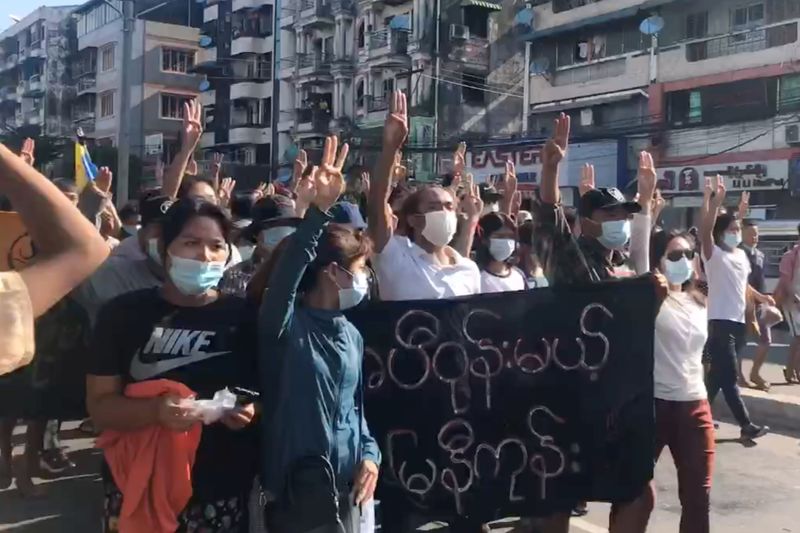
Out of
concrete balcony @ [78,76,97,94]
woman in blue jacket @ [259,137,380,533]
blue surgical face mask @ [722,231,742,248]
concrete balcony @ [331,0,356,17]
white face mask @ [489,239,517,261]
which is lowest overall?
woman in blue jacket @ [259,137,380,533]

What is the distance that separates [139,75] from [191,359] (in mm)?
51071

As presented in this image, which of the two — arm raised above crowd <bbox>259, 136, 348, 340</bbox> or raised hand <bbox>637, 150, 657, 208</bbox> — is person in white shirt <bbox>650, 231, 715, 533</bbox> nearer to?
raised hand <bbox>637, 150, 657, 208</bbox>

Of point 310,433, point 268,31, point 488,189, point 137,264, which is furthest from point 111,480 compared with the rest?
point 268,31

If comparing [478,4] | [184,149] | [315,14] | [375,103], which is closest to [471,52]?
[478,4]

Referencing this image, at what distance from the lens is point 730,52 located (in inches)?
1004

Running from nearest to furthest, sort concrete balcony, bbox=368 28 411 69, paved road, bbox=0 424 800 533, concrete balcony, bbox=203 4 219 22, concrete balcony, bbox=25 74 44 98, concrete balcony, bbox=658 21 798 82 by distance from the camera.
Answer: paved road, bbox=0 424 800 533, concrete balcony, bbox=658 21 798 82, concrete balcony, bbox=368 28 411 69, concrete balcony, bbox=203 4 219 22, concrete balcony, bbox=25 74 44 98

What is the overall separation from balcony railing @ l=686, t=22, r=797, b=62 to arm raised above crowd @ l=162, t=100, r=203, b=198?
22.4 m

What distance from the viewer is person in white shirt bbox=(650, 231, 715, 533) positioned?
417 cm

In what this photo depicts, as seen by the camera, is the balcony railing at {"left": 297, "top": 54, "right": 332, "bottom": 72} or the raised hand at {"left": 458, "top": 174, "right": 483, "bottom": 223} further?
the balcony railing at {"left": 297, "top": 54, "right": 332, "bottom": 72}

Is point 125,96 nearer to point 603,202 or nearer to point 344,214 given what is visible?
point 603,202

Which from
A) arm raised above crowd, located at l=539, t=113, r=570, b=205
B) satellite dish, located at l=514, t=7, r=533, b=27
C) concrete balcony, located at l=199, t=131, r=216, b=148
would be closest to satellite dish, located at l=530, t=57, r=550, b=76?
satellite dish, located at l=514, t=7, r=533, b=27

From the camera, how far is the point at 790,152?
75.2ft

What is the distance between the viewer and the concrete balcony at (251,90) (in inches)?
1863

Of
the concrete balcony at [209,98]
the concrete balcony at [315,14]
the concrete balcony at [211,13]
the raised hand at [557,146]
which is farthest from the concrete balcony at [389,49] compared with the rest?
the raised hand at [557,146]
